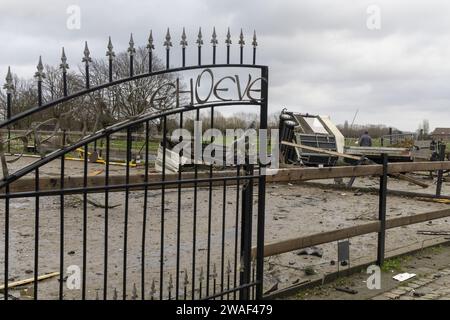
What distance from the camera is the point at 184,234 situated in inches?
333

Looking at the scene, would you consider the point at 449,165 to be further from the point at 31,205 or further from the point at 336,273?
the point at 31,205

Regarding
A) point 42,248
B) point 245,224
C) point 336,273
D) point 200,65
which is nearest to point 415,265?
point 336,273

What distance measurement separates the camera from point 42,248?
7.01 m

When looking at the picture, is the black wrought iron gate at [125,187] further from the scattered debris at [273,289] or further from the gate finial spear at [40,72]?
the scattered debris at [273,289]

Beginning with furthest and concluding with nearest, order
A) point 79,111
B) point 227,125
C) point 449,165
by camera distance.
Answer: point 449,165, point 227,125, point 79,111

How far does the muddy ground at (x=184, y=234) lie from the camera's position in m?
5.76

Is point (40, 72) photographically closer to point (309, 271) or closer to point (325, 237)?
point (325, 237)

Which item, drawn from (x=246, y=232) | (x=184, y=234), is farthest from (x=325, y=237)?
(x=184, y=234)

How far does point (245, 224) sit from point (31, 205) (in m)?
7.78

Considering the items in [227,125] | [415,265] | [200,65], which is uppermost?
[200,65]

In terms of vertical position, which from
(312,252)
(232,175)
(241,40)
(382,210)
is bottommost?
(312,252)

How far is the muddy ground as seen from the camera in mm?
5758

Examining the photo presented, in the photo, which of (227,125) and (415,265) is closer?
(227,125)

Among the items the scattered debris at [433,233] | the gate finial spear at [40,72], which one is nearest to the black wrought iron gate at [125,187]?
the gate finial spear at [40,72]
